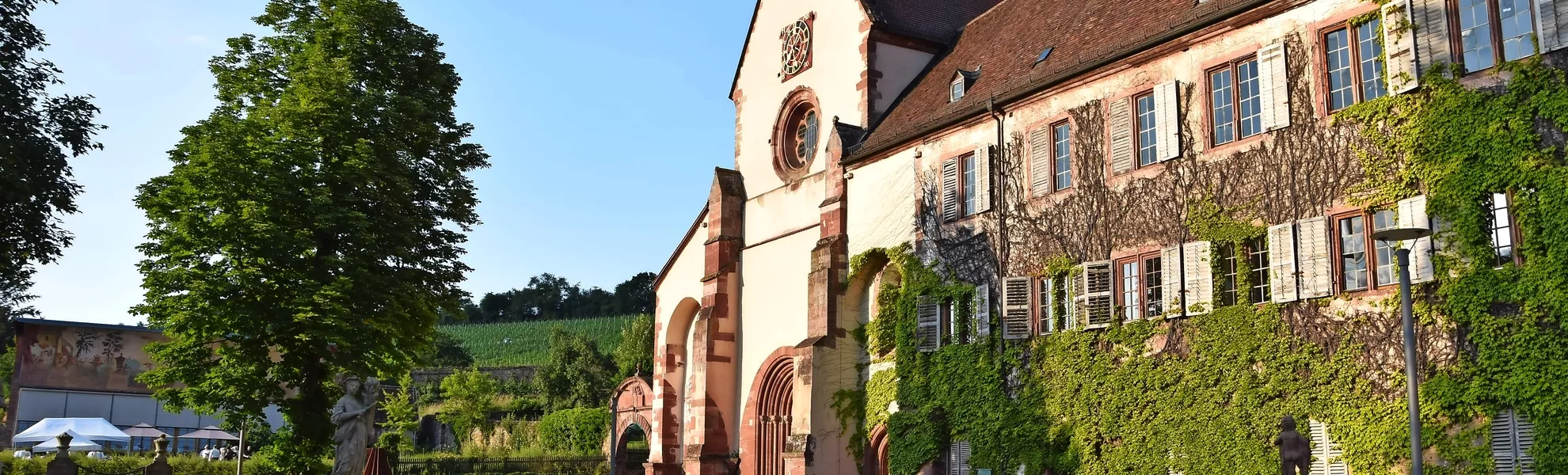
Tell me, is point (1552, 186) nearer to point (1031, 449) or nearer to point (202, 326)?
point (1031, 449)

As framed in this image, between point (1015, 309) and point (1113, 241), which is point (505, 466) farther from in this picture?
point (1113, 241)

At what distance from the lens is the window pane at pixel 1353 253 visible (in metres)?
16.5

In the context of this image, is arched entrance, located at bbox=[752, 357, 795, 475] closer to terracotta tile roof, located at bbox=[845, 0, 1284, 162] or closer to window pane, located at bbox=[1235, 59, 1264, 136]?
terracotta tile roof, located at bbox=[845, 0, 1284, 162]

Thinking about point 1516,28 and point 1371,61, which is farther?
point 1371,61

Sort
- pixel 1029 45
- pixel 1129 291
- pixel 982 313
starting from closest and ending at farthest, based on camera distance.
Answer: pixel 1129 291 < pixel 982 313 < pixel 1029 45

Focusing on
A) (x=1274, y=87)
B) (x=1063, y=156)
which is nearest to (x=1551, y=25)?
(x=1274, y=87)

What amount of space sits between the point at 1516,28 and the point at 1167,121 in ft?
16.9

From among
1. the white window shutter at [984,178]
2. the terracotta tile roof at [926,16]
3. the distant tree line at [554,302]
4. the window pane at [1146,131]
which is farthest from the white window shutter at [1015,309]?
the distant tree line at [554,302]

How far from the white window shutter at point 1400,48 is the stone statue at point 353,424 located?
13.5m

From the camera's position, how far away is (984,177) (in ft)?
76.9

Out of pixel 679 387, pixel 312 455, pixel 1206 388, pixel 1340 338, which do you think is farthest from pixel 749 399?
pixel 1340 338

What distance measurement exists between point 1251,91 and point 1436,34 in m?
2.93

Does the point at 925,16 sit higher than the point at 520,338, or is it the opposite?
the point at 925,16

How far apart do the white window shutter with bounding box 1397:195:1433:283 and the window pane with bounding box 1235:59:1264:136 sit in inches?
109
